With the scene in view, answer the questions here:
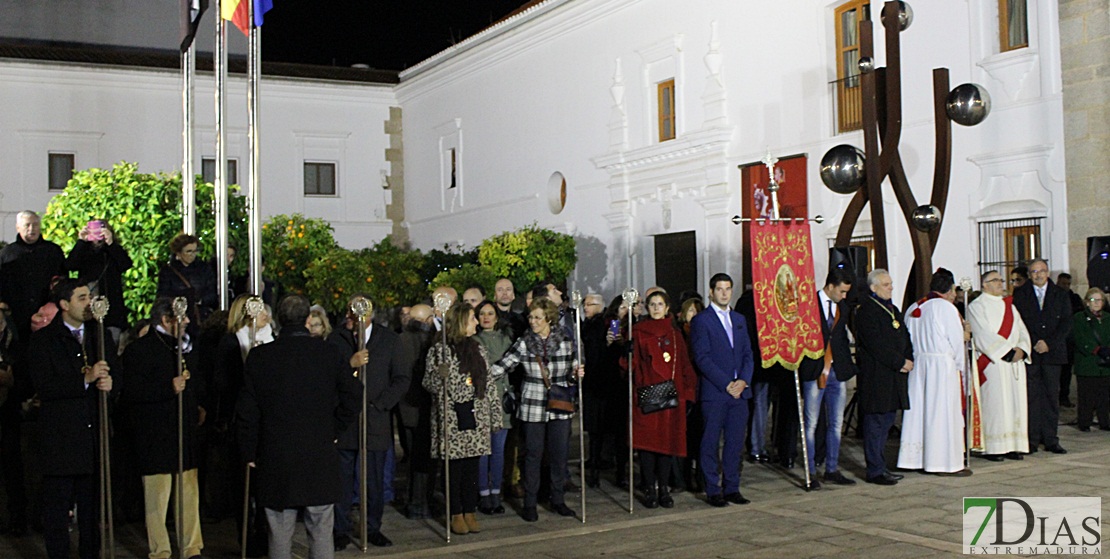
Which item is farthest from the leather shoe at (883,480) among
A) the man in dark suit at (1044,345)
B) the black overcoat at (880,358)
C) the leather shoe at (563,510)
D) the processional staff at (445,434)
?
the processional staff at (445,434)

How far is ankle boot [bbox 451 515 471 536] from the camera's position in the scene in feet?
26.9

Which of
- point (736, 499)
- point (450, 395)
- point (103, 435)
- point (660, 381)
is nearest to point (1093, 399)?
point (736, 499)

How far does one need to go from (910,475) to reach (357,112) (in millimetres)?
22538

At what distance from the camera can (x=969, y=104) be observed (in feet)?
39.0

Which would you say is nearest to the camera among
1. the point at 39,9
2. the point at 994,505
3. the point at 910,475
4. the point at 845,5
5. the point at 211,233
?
the point at 994,505

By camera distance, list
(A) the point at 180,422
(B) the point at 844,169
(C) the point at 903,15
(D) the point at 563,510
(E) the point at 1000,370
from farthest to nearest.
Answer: (C) the point at 903,15
(B) the point at 844,169
(E) the point at 1000,370
(D) the point at 563,510
(A) the point at 180,422

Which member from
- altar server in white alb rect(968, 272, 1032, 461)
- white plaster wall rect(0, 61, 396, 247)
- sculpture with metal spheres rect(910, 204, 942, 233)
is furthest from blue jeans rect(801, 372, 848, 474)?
white plaster wall rect(0, 61, 396, 247)

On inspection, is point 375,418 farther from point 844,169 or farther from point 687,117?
point 687,117

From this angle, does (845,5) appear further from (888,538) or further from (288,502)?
(288,502)

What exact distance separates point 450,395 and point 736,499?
238 centimetres

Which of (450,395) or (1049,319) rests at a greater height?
(1049,319)

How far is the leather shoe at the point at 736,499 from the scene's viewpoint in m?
9.13

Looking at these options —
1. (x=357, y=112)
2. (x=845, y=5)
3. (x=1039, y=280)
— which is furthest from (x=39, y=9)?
(x=357, y=112)

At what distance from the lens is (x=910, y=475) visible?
33.6ft
